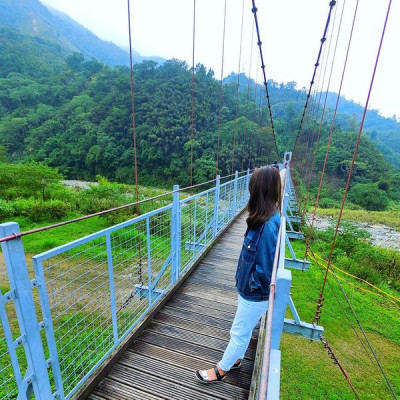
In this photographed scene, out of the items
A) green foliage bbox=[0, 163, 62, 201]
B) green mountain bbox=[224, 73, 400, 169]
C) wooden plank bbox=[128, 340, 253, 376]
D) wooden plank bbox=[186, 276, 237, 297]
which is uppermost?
green mountain bbox=[224, 73, 400, 169]

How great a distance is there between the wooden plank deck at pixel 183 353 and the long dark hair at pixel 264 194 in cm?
93

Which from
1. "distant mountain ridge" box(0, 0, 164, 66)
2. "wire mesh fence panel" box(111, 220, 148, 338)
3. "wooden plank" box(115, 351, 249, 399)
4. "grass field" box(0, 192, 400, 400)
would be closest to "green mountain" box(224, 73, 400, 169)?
"grass field" box(0, 192, 400, 400)

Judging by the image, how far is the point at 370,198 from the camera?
18.9 metres

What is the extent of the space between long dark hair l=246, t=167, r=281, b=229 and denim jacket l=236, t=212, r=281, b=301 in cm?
3

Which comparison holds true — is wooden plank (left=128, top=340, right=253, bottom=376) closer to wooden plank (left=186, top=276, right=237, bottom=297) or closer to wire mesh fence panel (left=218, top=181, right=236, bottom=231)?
wooden plank (left=186, top=276, right=237, bottom=297)

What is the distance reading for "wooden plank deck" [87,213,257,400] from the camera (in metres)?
1.23

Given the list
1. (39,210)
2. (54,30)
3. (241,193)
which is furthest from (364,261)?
(54,30)

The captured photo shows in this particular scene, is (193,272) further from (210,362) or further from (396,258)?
(396,258)

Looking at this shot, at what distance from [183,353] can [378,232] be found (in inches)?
595

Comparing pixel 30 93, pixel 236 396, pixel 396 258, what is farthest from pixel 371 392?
pixel 30 93

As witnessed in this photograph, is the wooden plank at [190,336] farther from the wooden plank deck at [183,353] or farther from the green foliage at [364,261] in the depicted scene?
the green foliage at [364,261]

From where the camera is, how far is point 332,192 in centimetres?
2122

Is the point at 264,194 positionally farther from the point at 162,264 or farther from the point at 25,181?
the point at 25,181

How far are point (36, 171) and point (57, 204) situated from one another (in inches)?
113
